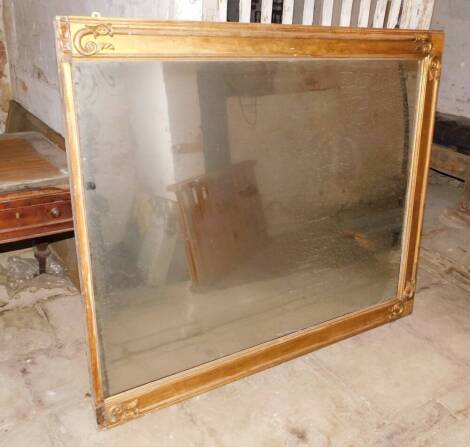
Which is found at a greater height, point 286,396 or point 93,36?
point 93,36

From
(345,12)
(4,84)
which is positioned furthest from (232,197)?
(4,84)

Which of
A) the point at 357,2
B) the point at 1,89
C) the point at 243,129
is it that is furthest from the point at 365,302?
the point at 1,89

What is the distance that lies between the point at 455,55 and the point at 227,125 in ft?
10.8

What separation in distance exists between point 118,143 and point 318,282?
975 millimetres

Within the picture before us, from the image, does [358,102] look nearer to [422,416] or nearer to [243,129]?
[243,129]

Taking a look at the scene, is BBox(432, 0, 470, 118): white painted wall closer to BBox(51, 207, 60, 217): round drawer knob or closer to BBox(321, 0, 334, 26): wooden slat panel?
BBox(321, 0, 334, 26): wooden slat panel

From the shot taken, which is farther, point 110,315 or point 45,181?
point 45,181

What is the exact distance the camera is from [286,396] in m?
1.71

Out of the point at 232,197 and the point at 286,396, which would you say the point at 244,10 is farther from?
the point at 286,396

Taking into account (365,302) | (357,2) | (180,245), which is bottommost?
(365,302)

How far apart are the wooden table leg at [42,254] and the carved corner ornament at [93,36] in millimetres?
1452

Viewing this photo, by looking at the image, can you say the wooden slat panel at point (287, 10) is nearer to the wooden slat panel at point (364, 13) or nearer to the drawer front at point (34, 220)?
the wooden slat panel at point (364, 13)

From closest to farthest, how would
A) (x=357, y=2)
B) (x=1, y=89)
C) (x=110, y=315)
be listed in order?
(x=110, y=315) < (x=357, y=2) < (x=1, y=89)

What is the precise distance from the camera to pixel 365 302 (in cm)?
204
